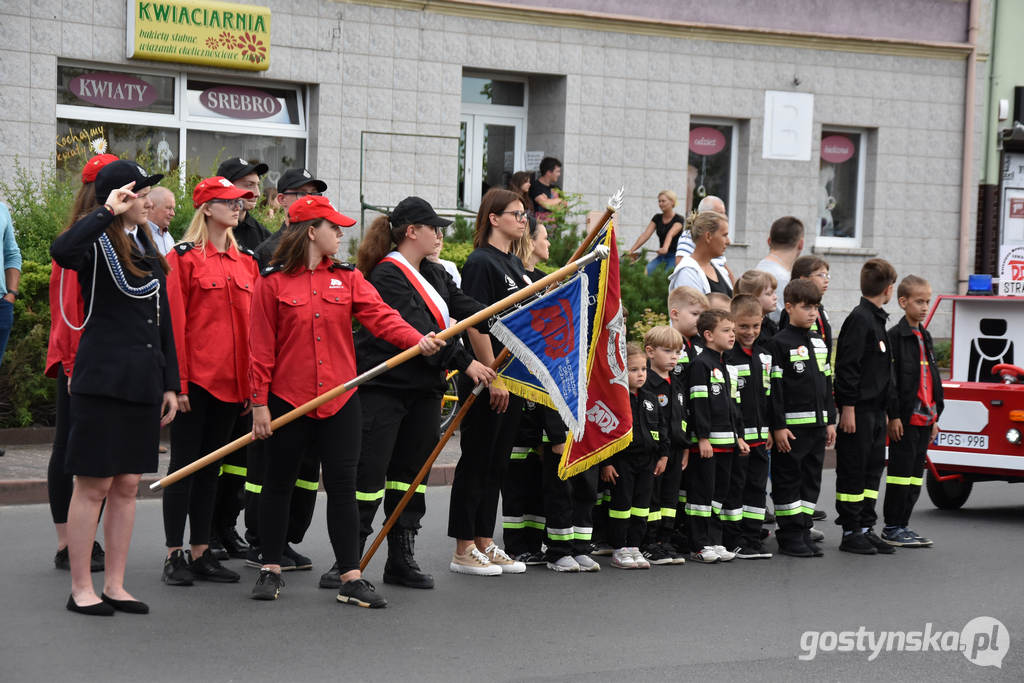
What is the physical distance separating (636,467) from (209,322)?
255cm

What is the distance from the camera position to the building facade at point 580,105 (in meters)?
17.3

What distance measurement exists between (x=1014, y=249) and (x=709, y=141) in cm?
1075

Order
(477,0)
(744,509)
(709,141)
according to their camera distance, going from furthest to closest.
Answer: (709,141), (477,0), (744,509)

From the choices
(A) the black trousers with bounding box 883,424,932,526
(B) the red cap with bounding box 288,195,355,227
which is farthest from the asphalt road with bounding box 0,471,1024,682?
(B) the red cap with bounding box 288,195,355,227

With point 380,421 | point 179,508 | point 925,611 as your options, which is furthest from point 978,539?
point 179,508

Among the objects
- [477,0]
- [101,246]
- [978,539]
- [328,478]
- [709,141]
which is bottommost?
[978,539]

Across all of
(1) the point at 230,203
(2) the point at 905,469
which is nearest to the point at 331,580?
(1) the point at 230,203

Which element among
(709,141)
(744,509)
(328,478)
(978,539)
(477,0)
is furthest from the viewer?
(709,141)

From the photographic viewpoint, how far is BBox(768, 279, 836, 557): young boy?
28.8 feet

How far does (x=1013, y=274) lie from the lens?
10.8m

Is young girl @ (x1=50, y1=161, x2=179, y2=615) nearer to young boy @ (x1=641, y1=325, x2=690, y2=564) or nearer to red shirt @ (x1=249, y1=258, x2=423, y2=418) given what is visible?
red shirt @ (x1=249, y1=258, x2=423, y2=418)

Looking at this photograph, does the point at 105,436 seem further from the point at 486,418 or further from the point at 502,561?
the point at 502,561

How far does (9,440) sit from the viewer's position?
11.8m

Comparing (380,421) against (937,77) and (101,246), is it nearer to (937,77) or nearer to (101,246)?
(101,246)
